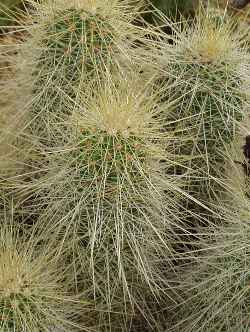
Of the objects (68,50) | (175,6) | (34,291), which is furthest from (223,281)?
(175,6)

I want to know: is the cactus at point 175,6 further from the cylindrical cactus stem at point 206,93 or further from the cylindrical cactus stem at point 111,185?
the cylindrical cactus stem at point 111,185

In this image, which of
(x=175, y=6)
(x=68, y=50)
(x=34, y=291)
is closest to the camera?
(x=34, y=291)

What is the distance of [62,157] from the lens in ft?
6.79

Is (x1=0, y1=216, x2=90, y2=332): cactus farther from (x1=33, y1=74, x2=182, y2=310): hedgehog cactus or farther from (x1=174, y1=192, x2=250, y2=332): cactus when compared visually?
(x1=174, y1=192, x2=250, y2=332): cactus

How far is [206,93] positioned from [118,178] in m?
0.52

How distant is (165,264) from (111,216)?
1.67 ft

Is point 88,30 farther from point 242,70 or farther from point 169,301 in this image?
point 169,301

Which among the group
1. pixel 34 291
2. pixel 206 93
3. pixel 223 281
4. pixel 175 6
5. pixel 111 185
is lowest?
pixel 34 291

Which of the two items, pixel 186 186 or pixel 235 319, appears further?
pixel 186 186

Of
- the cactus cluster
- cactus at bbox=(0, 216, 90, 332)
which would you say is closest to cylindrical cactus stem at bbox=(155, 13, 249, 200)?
the cactus cluster

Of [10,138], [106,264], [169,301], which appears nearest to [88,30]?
[10,138]

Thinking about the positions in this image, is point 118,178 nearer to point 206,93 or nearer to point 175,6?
point 206,93

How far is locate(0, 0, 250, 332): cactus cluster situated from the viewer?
1994 millimetres

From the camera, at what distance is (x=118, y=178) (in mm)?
1961
